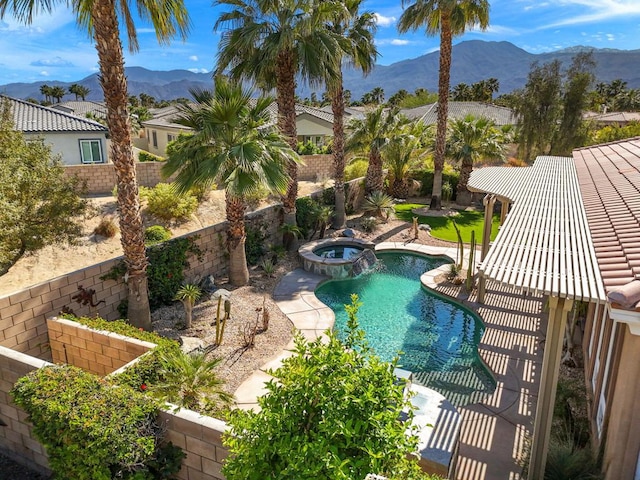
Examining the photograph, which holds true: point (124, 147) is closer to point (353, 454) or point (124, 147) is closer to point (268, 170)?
point (268, 170)

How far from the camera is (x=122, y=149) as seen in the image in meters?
10.9

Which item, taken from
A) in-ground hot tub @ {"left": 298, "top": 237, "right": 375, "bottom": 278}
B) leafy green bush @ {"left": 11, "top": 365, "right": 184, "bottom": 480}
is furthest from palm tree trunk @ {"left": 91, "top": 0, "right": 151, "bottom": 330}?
in-ground hot tub @ {"left": 298, "top": 237, "right": 375, "bottom": 278}

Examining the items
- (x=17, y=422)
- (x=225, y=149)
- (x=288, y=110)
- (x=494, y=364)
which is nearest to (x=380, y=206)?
(x=288, y=110)

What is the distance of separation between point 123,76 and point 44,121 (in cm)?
2130

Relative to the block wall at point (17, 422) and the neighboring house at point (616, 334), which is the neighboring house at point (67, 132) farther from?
the neighboring house at point (616, 334)

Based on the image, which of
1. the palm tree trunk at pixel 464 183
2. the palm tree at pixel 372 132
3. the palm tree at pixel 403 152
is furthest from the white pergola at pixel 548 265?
the palm tree trunk at pixel 464 183

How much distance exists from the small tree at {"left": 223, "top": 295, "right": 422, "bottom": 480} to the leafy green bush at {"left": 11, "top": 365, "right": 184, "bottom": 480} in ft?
7.16

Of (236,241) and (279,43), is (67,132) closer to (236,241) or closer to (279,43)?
(279,43)

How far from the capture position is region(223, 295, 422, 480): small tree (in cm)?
404

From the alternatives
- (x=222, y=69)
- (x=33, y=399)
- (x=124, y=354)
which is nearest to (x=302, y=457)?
(x=33, y=399)

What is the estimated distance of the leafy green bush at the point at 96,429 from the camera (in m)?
5.96

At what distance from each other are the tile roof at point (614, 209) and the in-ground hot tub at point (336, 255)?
326 inches

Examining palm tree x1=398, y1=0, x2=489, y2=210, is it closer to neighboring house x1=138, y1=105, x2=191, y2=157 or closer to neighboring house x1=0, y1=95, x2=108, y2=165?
neighboring house x1=0, y1=95, x2=108, y2=165

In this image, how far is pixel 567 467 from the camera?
22.2 ft
